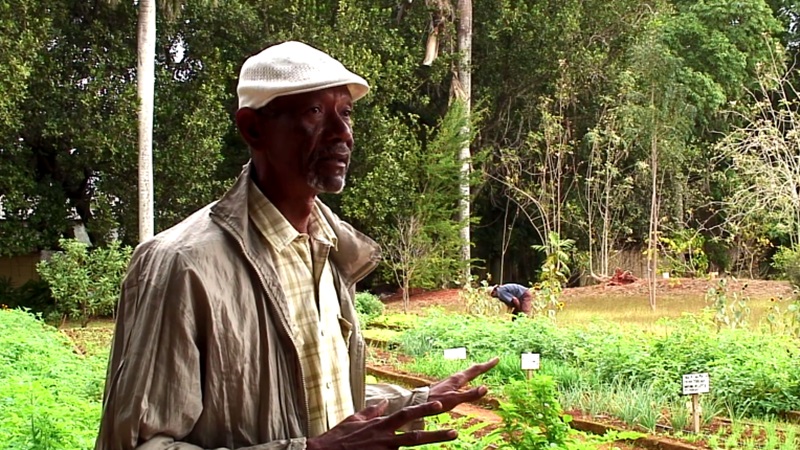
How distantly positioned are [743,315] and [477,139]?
1468 cm

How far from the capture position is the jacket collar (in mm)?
1731

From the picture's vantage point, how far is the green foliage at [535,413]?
454 cm

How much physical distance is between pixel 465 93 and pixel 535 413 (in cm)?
1989

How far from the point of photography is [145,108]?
59.2 feet

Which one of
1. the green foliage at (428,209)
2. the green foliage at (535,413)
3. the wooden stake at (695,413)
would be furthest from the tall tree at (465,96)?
the green foliage at (535,413)

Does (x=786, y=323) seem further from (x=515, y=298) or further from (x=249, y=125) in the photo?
(x=249, y=125)

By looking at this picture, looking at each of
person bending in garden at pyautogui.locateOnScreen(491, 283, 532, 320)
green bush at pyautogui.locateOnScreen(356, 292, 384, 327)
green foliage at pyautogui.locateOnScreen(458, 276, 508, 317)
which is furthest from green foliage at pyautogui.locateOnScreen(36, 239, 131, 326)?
person bending in garden at pyautogui.locateOnScreen(491, 283, 532, 320)

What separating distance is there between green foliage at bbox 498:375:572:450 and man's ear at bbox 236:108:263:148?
3.07m

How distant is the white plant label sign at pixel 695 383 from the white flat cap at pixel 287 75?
16.4 ft

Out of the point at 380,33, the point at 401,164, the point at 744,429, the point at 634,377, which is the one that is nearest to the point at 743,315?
the point at 634,377

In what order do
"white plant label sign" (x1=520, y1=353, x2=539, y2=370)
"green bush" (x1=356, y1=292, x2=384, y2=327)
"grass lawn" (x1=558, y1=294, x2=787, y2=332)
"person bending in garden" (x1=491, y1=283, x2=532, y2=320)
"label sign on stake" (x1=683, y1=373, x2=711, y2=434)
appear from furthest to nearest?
"green bush" (x1=356, y1=292, x2=384, y2=327)
"grass lawn" (x1=558, y1=294, x2=787, y2=332)
"person bending in garden" (x1=491, y1=283, x2=532, y2=320)
"white plant label sign" (x1=520, y1=353, x2=539, y2=370)
"label sign on stake" (x1=683, y1=373, x2=711, y2=434)

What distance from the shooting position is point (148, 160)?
59.2 feet

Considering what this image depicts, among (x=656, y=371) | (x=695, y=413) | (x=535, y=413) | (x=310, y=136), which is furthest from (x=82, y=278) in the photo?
(x=310, y=136)

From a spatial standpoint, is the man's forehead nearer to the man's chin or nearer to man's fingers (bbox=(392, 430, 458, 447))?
the man's chin
